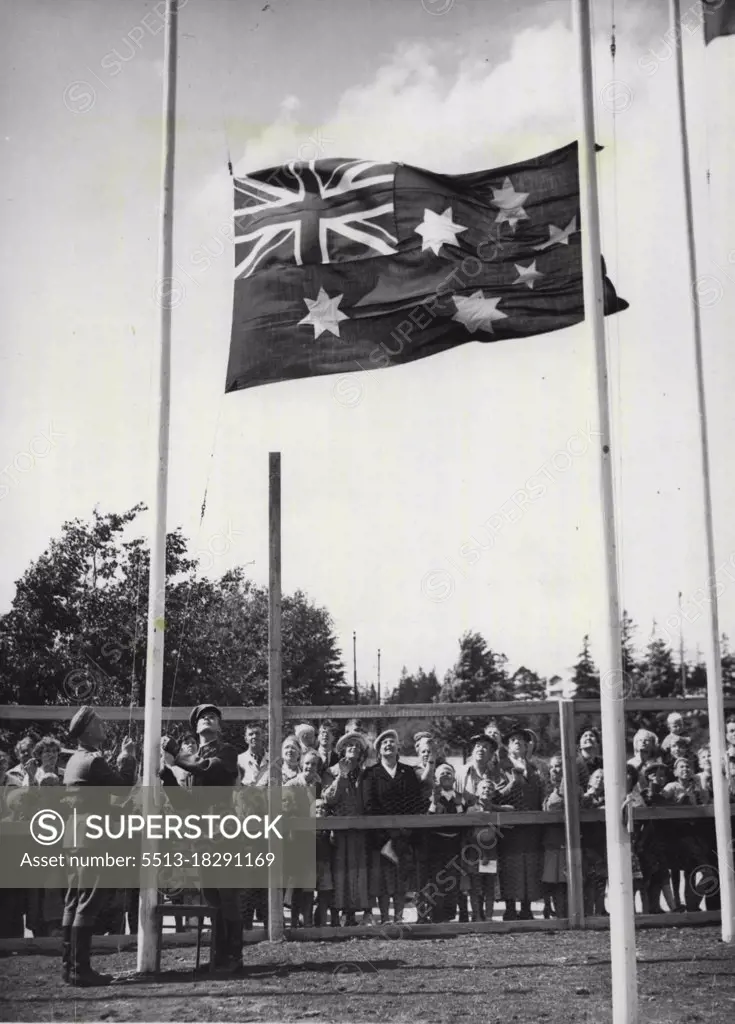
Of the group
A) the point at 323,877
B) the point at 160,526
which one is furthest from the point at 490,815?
the point at 160,526

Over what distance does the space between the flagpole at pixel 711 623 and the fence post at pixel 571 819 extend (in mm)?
1085

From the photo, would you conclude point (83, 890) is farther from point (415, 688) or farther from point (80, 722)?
point (415, 688)

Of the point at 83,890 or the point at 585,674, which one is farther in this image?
the point at 585,674

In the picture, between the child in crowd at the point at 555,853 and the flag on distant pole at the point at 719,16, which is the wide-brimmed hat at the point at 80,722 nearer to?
the child in crowd at the point at 555,853

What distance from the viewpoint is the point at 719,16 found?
26.7 feet

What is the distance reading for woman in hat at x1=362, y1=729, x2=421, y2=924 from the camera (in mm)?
8477

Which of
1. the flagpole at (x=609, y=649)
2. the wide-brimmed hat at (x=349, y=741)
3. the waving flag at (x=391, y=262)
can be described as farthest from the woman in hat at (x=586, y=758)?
the waving flag at (x=391, y=262)

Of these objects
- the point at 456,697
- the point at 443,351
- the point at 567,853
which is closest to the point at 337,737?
the point at 567,853

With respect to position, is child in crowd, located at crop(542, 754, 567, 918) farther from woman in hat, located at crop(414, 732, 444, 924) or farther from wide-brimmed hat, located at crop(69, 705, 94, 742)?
wide-brimmed hat, located at crop(69, 705, 94, 742)

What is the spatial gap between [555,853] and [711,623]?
2.28 meters

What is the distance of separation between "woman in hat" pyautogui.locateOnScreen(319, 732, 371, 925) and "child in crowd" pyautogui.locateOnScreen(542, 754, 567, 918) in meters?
1.48

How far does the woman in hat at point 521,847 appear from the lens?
859cm

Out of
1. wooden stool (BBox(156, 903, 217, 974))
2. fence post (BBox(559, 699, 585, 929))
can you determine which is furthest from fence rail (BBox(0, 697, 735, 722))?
wooden stool (BBox(156, 903, 217, 974))

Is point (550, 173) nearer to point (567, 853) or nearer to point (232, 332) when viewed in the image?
point (232, 332)
